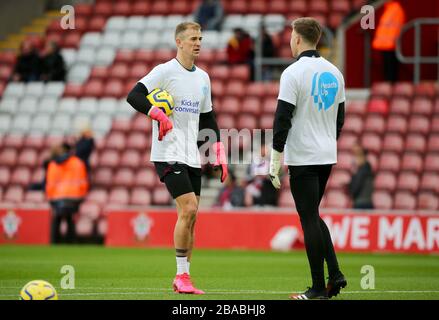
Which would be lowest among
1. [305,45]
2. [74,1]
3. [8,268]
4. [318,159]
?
[8,268]

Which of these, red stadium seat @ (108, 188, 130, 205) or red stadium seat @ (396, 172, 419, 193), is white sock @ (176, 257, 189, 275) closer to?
red stadium seat @ (396, 172, 419, 193)

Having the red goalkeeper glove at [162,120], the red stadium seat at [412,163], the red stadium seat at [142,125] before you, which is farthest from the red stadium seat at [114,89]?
the red goalkeeper glove at [162,120]

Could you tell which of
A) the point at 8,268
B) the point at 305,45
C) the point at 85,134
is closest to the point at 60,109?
the point at 85,134

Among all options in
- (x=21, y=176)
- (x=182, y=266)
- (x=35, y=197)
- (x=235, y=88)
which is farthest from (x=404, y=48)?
(x=182, y=266)

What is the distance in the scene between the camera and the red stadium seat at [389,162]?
70.5 ft

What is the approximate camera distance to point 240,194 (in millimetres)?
20984

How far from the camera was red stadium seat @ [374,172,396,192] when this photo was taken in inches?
835

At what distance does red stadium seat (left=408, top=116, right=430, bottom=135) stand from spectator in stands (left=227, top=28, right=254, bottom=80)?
4.08 meters

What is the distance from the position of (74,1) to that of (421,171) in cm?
1284

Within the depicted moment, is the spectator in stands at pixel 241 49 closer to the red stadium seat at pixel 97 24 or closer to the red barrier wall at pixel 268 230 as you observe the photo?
the red stadium seat at pixel 97 24

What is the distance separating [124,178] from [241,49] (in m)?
3.97

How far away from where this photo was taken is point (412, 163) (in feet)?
70.3

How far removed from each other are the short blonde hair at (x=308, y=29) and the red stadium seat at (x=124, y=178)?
1383 cm
